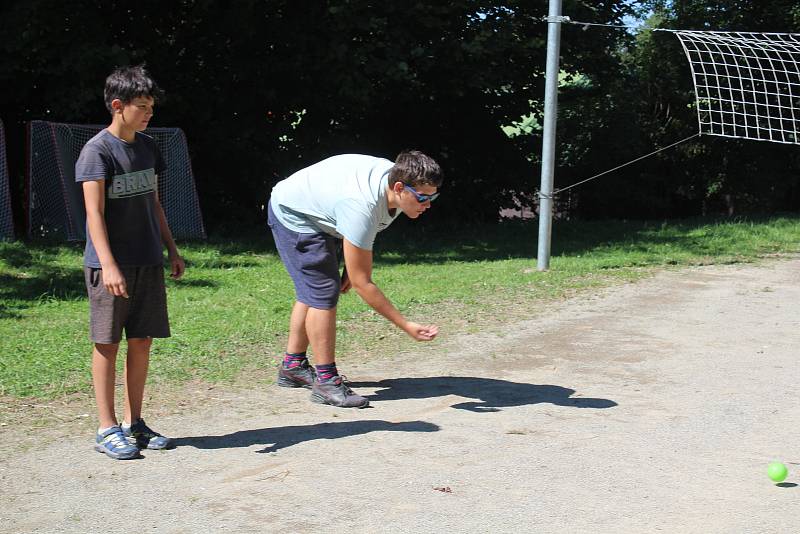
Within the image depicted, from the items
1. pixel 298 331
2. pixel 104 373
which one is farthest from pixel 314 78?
pixel 104 373

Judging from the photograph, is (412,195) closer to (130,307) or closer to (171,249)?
(171,249)

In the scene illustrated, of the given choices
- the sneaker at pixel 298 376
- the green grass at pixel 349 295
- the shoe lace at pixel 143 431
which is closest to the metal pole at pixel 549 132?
the green grass at pixel 349 295

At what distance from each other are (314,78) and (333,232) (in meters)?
9.14

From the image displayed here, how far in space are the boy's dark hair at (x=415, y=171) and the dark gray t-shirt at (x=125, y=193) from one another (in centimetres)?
121

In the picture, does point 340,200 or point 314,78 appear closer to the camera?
point 340,200

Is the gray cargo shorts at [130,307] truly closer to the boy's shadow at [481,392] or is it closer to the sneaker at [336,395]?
the sneaker at [336,395]

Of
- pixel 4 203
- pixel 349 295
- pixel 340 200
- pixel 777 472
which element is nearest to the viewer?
pixel 777 472

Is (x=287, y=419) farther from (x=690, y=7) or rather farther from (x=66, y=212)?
(x=690, y=7)

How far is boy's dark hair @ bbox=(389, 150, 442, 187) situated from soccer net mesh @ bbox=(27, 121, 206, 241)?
8.68m

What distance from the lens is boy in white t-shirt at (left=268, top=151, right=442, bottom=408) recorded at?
5059 millimetres

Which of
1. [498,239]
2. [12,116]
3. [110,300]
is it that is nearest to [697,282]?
[498,239]

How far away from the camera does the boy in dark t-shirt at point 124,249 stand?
14.3 ft

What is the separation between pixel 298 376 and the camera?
19.4 feet

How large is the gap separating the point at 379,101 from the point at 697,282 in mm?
6534
